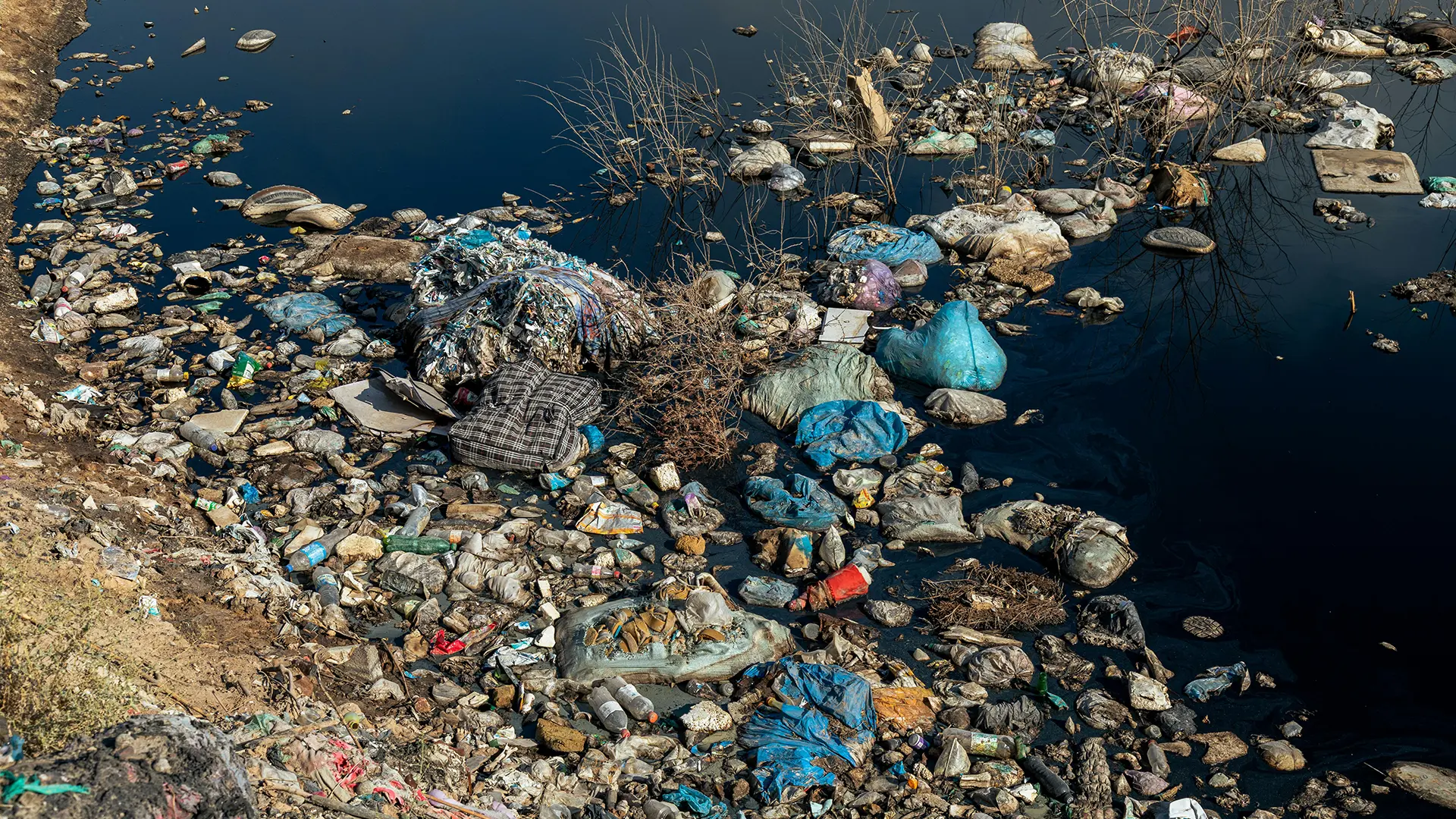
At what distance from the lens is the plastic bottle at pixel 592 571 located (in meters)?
5.02

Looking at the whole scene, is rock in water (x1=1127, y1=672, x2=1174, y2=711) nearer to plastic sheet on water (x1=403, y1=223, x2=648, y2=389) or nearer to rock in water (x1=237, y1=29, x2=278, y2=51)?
plastic sheet on water (x1=403, y1=223, x2=648, y2=389)

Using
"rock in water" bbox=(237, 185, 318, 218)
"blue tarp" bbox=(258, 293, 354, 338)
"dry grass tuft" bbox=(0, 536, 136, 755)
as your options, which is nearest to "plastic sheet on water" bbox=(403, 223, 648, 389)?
"blue tarp" bbox=(258, 293, 354, 338)

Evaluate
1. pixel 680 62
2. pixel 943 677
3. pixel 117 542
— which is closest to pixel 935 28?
pixel 680 62

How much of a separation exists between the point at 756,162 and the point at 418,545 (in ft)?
17.9

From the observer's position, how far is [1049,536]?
17.2 feet

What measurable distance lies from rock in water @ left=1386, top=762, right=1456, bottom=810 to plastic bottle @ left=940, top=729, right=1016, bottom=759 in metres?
1.52

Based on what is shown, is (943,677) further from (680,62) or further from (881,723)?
(680,62)

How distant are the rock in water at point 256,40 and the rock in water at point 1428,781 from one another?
12957 mm

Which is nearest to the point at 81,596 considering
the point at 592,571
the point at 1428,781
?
the point at 592,571

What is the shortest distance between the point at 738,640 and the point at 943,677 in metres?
0.92

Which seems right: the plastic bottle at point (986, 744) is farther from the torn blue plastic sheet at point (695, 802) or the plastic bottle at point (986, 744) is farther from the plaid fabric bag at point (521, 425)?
the plaid fabric bag at point (521, 425)

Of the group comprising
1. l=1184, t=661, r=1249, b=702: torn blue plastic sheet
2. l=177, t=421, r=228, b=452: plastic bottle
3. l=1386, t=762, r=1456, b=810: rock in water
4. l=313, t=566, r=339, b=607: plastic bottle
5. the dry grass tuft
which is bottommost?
l=1386, t=762, r=1456, b=810: rock in water

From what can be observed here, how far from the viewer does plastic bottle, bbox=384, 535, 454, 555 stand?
16.7 ft

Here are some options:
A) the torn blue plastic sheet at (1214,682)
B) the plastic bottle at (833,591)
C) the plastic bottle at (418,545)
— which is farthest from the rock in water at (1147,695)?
the plastic bottle at (418,545)
